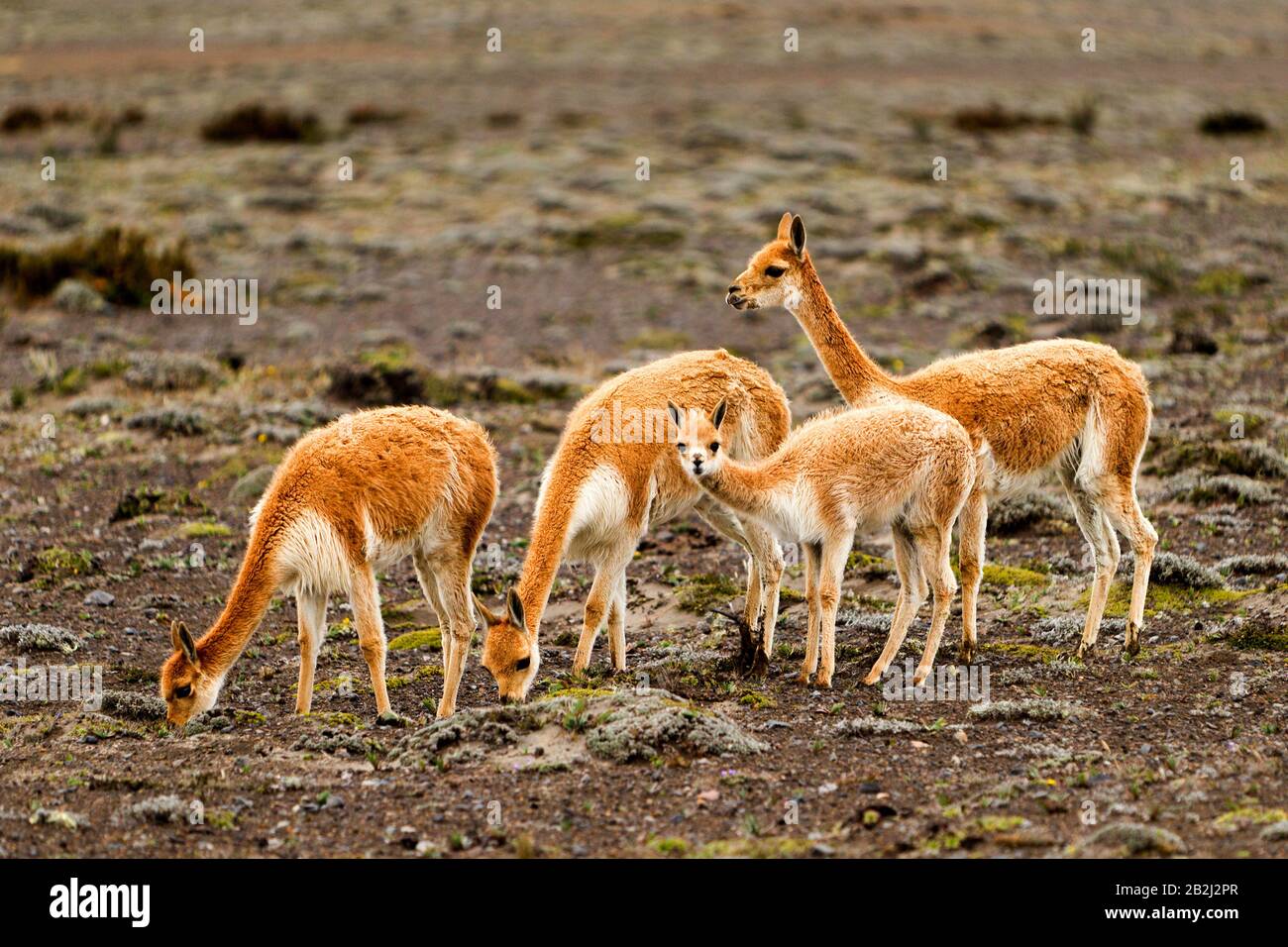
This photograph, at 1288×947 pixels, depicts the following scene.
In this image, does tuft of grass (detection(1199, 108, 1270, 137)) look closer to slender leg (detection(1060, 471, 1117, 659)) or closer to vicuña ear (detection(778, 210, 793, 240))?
vicuña ear (detection(778, 210, 793, 240))

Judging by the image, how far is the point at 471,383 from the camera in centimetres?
1827

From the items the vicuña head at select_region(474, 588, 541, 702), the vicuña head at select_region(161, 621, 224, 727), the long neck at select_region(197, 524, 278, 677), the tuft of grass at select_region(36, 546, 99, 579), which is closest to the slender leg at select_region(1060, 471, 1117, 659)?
the vicuña head at select_region(474, 588, 541, 702)

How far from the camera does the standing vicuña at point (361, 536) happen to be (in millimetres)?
8758

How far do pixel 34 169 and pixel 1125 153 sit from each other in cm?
2333

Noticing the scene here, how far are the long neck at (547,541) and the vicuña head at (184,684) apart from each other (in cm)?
183

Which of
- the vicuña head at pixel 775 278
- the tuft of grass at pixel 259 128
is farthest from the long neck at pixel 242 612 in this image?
the tuft of grass at pixel 259 128

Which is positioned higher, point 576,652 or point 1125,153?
point 1125,153

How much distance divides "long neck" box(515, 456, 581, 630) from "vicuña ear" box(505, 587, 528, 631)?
0.52 feet

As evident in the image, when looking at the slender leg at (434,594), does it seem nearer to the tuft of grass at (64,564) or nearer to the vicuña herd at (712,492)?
the vicuña herd at (712,492)

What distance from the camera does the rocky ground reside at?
770 centimetres

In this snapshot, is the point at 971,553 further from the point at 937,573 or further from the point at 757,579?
the point at 757,579

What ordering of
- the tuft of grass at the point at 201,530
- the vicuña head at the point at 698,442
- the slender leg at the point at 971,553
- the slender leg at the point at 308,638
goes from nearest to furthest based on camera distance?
the vicuña head at the point at 698,442 → the slender leg at the point at 308,638 → the slender leg at the point at 971,553 → the tuft of grass at the point at 201,530

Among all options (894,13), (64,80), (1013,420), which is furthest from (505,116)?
(1013,420)
